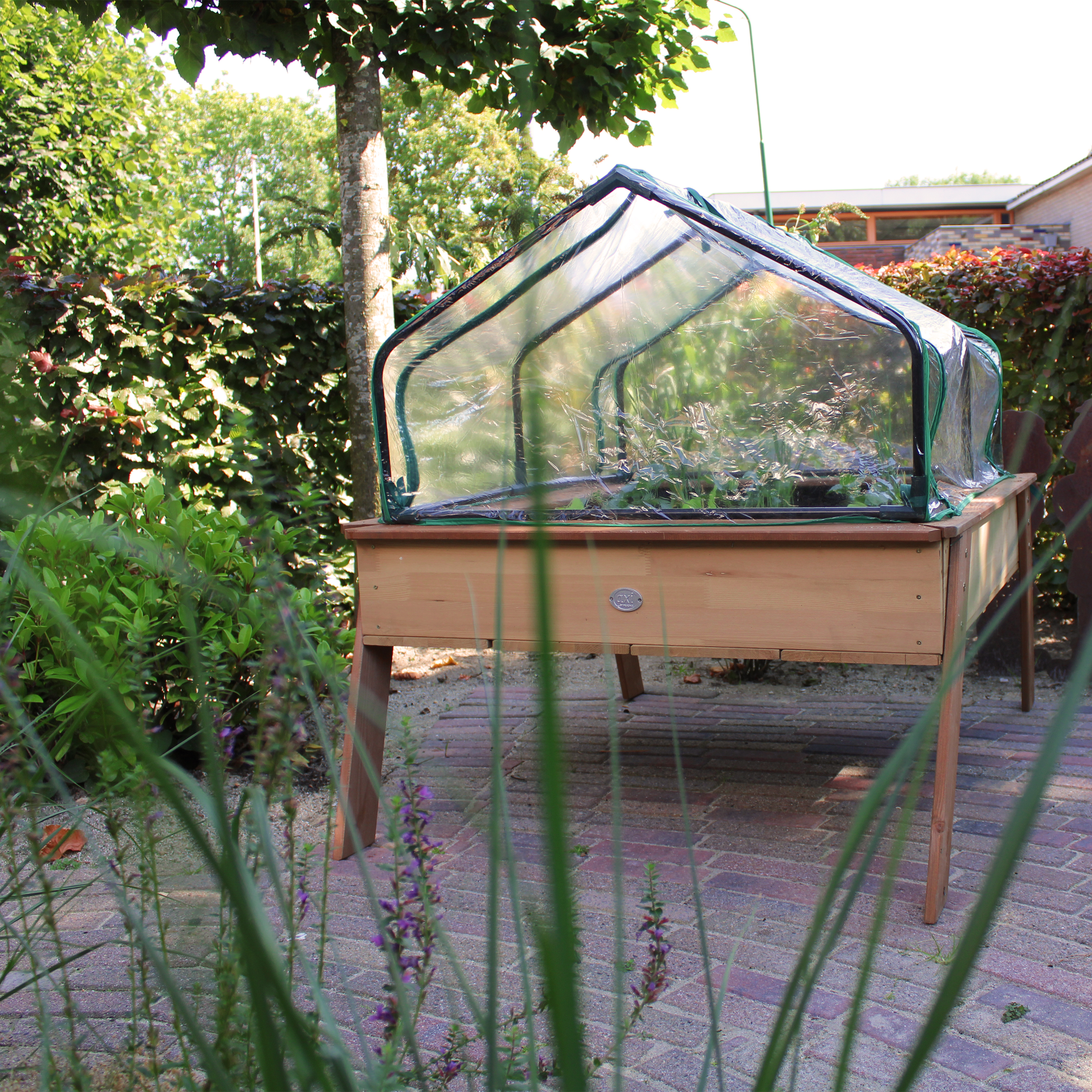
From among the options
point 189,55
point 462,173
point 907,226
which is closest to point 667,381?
point 189,55

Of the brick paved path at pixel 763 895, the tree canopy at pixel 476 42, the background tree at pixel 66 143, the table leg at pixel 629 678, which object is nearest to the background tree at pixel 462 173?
the background tree at pixel 66 143

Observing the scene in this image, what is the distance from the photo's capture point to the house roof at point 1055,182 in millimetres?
16891

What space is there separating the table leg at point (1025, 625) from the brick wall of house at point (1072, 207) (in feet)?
51.1

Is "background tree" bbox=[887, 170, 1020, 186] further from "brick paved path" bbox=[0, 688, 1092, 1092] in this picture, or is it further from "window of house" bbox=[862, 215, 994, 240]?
"brick paved path" bbox=[0, 688, 1092, 1092]

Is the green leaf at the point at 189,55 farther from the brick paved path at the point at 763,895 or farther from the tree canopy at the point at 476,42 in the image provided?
the brick paved path at the point at 763,895

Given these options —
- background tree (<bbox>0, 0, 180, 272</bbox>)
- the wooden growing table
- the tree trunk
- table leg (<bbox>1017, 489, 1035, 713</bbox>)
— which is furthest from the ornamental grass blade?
background tree (<bbox>0, 0, 180, 272</bbox>)

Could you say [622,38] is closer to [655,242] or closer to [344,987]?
[655,242]

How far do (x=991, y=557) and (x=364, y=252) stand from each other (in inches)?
120

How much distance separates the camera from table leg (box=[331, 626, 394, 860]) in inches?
103

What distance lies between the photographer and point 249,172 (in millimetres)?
41344

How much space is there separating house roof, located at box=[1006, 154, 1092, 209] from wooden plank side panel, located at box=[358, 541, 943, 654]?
718 inches

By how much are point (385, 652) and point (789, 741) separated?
178 centimetres

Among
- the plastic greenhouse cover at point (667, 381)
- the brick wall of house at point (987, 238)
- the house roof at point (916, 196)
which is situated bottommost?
the plastic greenhouse cover at point (667, 381)

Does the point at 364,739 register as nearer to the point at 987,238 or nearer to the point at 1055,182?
the point at 987,238
